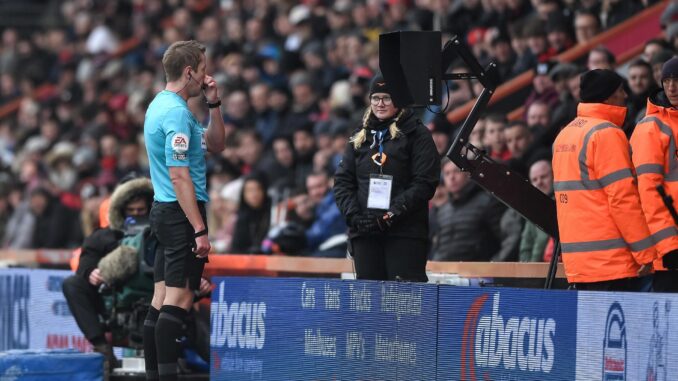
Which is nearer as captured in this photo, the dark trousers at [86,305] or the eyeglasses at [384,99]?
the eyeglasses at [384,99]

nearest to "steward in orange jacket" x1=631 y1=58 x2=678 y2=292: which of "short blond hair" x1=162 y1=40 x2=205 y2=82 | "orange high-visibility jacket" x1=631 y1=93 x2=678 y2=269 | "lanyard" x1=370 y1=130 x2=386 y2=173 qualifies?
"orange high-visibility jacket" x1=631 y1=93 x2=678 y2=269

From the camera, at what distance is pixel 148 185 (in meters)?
11.2

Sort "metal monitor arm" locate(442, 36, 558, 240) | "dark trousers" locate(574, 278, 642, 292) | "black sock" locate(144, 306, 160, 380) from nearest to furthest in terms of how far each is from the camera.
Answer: "dark trousers" locate(574, 278, 642, 292) → "metal monitor arm" locate(442, 36, 558, 240) → "black sock" locate(144, 306, 160, 380)

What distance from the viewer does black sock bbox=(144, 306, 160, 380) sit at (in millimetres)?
9273

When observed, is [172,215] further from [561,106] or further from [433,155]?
[561,106]

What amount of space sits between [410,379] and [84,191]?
10.8 meters

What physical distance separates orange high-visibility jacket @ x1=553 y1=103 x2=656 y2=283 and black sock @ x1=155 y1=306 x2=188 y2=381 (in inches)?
96.6

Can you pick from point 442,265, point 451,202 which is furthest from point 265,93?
point 442,265

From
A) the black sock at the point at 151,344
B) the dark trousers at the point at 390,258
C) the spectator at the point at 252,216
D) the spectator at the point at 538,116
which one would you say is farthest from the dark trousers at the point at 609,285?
the spectator at the point at 252,216

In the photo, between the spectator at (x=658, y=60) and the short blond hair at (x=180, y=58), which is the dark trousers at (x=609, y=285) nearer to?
the short blond hair at (x=180, y=58)

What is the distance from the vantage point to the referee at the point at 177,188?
8875 mm

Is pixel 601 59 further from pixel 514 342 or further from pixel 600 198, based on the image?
pixel 514 342

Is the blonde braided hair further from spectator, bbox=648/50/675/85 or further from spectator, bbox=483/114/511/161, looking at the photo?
spectator, bbox=483/114/511/161

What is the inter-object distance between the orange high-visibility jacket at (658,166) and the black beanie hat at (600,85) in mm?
257
